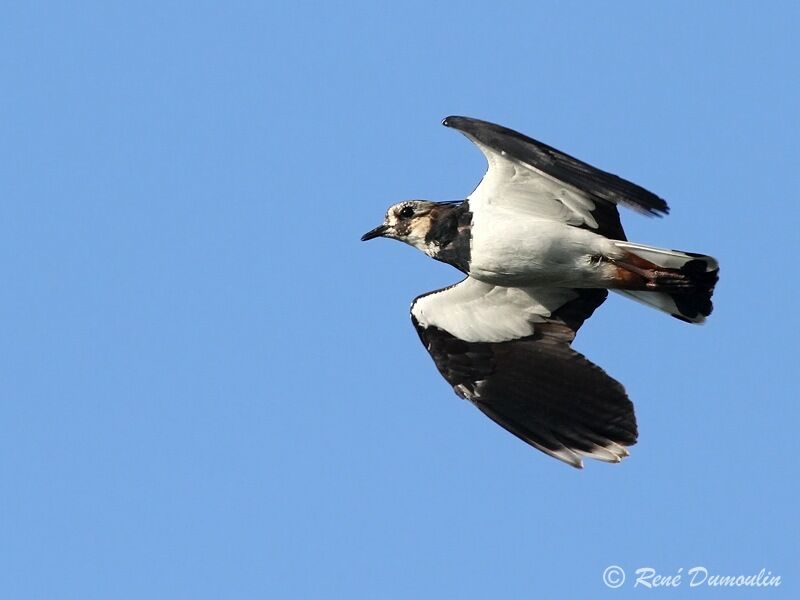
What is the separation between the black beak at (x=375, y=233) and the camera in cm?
1317

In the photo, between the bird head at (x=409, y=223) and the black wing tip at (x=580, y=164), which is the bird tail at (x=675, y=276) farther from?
the bird head at (x=409, y=223)

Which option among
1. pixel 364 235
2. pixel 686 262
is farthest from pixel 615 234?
pixel 364 235

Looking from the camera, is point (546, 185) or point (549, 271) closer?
point (546, 185)

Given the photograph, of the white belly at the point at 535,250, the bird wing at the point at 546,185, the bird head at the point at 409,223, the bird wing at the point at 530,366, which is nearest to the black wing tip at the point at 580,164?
the bird wing at the point at 546,185

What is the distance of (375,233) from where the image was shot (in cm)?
1323

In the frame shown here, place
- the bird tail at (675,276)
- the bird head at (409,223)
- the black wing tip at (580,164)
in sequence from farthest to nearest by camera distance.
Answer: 1. the bird head at (409,223)
2. the bird tail at (675,276)
3. the black wing tip at (580,164)

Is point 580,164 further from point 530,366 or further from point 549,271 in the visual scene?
point 530,366

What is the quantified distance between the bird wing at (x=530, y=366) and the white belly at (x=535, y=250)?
984 mm

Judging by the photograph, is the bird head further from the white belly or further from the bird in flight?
the white belly

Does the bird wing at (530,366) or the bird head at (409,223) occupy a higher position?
the bird head at (409,223)

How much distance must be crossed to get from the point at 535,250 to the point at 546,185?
1.89ft

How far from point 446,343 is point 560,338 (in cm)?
109

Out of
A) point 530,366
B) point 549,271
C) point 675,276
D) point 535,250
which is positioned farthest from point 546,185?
point 530,366

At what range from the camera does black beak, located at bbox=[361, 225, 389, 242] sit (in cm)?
1317
